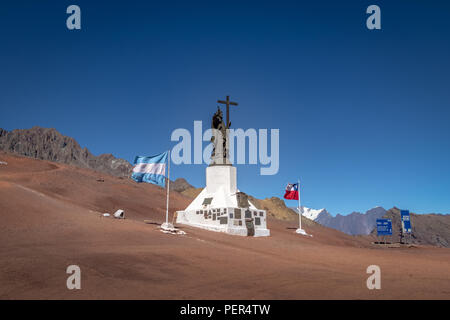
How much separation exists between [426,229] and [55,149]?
118 m

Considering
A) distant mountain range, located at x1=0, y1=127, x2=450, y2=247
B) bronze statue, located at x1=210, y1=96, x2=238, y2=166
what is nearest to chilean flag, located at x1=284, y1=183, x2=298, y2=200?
bronze statue, located at x1=210, y1=96, x2=238, y2=166

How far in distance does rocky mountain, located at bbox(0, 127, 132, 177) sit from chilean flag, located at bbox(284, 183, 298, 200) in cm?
8941

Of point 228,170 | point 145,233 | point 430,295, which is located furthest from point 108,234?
point 228,170

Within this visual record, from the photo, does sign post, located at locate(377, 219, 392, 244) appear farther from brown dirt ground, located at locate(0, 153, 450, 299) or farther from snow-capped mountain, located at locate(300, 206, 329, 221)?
snow-capped mountain, located at locate(300, 206, 329, 221)

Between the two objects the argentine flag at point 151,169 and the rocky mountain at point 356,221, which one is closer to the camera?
the argentine flag at point 151,169

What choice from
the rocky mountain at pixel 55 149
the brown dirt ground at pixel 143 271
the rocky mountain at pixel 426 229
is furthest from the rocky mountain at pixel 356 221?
the brown dirt ground at pixel 143 271

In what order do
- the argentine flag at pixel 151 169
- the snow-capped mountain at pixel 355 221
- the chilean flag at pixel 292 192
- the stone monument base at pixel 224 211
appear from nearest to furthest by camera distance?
the argentine flag at pixel 151 169
the stone monument base at pixel 224 211
the chilean flag at pixel 292 192
the snow-capped mountain at pixel 355 221

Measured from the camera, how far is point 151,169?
19234 mm

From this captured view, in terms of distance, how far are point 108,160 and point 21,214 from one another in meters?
110

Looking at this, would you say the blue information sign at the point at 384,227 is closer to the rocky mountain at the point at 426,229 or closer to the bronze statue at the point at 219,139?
the bronze statue at the point at 219,139

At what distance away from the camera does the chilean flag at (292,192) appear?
3172 centimetres

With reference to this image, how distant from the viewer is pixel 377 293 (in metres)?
7.38

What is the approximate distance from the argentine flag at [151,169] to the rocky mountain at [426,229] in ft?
196
